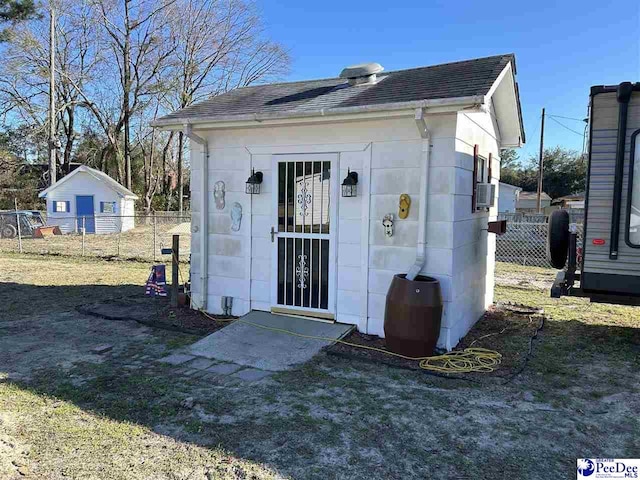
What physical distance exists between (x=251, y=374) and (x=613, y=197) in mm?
3843

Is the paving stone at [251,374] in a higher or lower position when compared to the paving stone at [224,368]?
lower

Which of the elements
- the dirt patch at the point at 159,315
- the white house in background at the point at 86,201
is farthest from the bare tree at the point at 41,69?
the dirt patch at the point at 159,315

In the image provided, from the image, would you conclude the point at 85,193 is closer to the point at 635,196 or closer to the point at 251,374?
the point at 251,374

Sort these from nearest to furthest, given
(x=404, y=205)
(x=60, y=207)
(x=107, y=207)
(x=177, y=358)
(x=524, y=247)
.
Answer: (x=177, y=358) → (x=404, y=205) → (x=524, y=247) → (x=60, y=207) → (x=107, y=207)

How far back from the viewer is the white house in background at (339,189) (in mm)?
4684

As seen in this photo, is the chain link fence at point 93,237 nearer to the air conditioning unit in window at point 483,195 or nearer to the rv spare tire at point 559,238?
the air conditioning unit in window at point 483,195

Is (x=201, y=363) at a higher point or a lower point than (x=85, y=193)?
lower

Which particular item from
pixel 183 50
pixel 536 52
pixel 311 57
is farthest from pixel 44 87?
pixel 536 52

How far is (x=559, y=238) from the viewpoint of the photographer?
5.25 metres

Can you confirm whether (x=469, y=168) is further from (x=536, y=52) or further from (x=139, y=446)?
(x=536, y=52)

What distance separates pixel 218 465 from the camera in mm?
2625

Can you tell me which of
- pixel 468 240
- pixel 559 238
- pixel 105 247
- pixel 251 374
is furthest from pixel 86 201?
pixel 559 238

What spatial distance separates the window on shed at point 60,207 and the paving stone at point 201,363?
20.5 meters

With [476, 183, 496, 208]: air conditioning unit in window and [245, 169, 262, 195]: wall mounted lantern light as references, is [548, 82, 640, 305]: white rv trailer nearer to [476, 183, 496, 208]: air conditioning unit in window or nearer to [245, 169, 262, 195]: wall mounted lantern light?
[476, 183, 496, 208]: air conditioning unit in window
